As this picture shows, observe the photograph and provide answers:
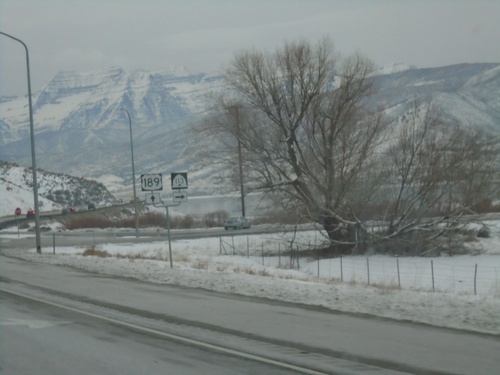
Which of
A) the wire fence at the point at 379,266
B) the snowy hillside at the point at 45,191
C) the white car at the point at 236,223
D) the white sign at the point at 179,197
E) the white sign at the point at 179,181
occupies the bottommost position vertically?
the wire fence at the point at 379,266

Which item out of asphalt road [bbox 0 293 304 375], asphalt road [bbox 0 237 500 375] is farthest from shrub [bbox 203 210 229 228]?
asphalt road [bbox 0 293 304 375]

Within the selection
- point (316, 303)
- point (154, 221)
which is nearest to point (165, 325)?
point (316, 303)

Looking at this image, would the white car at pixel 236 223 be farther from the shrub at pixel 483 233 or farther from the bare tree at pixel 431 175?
the shrub at pixel 483 233

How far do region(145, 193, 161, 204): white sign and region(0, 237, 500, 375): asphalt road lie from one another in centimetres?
713

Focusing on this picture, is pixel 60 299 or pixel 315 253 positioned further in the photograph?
pixel 315 253

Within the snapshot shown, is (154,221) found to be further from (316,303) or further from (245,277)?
(316,303)

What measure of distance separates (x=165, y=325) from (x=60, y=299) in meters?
4.14

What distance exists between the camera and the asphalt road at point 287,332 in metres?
8.13

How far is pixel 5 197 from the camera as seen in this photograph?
93.6m

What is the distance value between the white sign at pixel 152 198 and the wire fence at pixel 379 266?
21.3ft

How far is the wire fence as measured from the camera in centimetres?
2377

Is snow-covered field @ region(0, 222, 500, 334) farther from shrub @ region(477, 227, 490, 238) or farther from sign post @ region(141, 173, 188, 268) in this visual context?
sign post @ region(141, 173, 188, 268)

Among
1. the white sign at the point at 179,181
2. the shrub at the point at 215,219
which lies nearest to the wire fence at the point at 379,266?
the white sign at the point at 179,181

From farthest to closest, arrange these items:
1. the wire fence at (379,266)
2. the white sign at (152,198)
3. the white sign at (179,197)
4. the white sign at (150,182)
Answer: the wire fence at (379,266), the white sign at (150,182), the white sign at (152,198), the white sign at (179,197)
